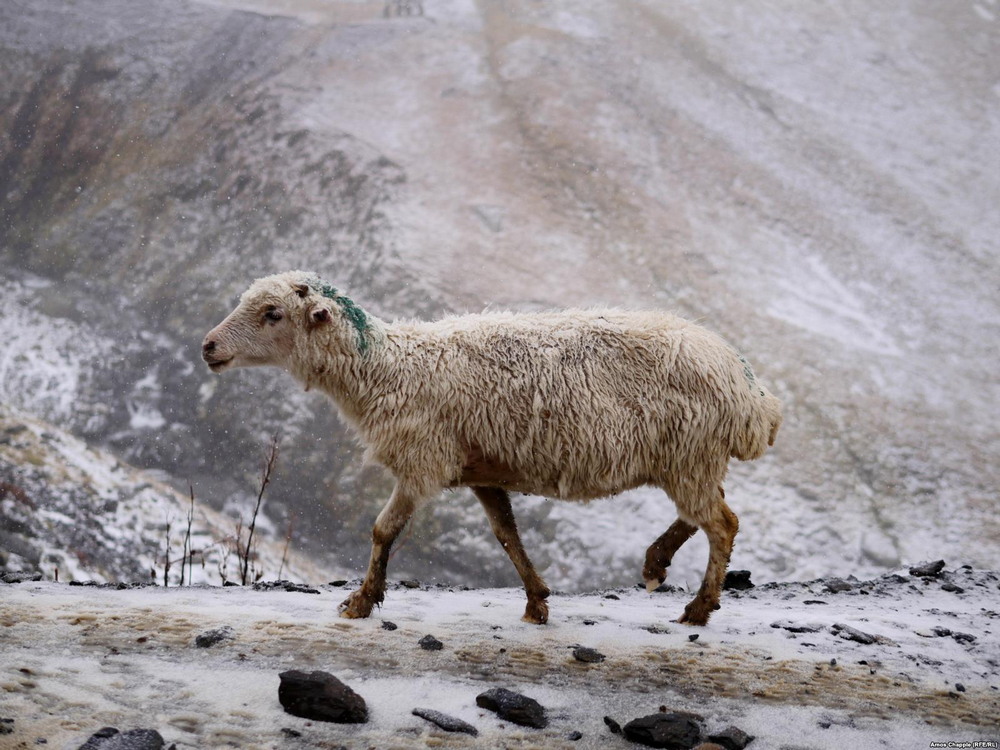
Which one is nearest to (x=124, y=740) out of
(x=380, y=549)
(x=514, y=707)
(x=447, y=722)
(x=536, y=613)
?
(x=447, y=722)

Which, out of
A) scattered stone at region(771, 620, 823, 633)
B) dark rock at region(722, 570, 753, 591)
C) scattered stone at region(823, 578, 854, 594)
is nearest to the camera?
scattered stone at region(771, 620, 823, 633)

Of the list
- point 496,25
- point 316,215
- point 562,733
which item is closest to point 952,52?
point 496,25

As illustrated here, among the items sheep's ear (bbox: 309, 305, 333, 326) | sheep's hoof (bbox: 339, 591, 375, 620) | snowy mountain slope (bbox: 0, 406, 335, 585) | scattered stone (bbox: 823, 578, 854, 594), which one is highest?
sheep's ear (bbox: 309, 305, 333, 326)

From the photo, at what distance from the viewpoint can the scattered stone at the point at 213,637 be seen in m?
4.17

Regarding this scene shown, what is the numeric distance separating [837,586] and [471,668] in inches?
147

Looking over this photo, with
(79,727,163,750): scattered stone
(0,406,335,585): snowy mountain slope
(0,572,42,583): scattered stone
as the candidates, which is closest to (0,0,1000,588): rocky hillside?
(0,406,335,585): snowy mountain slope

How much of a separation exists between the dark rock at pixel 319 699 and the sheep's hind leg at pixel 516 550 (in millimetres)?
1867

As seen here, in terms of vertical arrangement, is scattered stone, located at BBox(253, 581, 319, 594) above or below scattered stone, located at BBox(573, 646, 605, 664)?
below

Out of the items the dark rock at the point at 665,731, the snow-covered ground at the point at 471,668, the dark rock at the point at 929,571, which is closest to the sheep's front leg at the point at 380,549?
the snow-covered ground at the point at 471,668

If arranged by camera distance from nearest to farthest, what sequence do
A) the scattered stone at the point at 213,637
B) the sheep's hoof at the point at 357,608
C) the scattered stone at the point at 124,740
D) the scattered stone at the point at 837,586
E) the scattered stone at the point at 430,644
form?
the scattered stone at the point at 124,740 → the scattered stone at the point at 213,637 → the scattered stone at the point at 430,644 → the sheep's hoof at the point at 357,608 → the scattered stone at the point at 837,586

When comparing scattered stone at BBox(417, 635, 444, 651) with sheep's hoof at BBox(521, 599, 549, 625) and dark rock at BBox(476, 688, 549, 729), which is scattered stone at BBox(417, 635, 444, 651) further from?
sheep's hoof at BBox(521, 599, 549, 625)

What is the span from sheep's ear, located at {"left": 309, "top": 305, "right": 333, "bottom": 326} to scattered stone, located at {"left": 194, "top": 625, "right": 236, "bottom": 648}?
191cm

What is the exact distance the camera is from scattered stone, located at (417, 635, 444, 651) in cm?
443

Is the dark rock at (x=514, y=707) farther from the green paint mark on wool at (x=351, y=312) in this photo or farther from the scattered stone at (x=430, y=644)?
the green paint mark on wool at (x=351, y=312)
